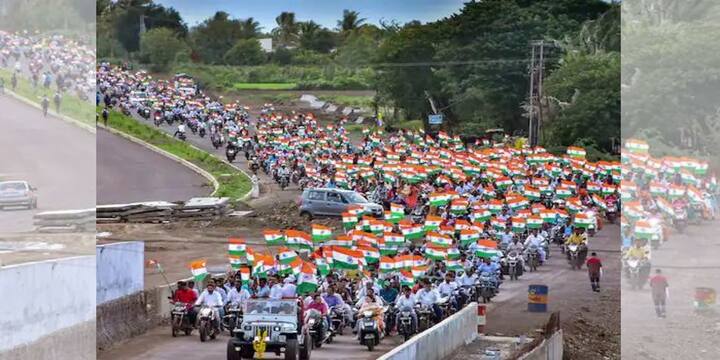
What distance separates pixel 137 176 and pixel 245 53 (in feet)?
30.9

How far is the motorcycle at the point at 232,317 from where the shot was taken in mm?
19266

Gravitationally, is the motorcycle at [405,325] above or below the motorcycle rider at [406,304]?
below

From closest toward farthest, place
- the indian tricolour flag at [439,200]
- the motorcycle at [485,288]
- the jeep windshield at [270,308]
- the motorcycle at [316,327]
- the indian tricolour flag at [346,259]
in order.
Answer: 1. the jeep windshield at [270,308]
2. the motorcycle at [316,327]
3. the indian tricolour flag at [346,259]
4. the motorcycle at [485,288]
5. the indian tricolour flag at [439,200]

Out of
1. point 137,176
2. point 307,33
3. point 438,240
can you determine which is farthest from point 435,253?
point 307,33

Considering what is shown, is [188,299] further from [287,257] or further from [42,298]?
[42,298]

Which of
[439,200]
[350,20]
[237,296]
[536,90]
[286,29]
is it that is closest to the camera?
[237,296]

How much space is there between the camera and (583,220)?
29.2 meters

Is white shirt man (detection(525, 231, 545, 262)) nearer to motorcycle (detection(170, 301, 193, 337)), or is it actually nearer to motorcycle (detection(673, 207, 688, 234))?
motorcycle (detection(673, 207, 688, 234))

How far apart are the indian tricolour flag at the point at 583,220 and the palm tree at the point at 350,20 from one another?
17.1 metres

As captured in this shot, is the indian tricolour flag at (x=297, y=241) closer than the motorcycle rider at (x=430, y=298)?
No

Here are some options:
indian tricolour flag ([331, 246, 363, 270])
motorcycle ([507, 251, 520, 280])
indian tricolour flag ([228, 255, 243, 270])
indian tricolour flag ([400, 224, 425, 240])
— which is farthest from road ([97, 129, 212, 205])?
indian tricolour flag ([331, 246, 363, 270])

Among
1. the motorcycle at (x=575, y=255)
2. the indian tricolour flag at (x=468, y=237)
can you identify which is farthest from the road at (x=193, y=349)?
the motorcycle at (x=575, y=255)

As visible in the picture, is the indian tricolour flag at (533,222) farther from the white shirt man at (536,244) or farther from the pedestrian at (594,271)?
the pedestrian at (594,271)

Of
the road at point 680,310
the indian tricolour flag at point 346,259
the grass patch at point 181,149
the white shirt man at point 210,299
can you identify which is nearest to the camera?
the road at point 680,310
